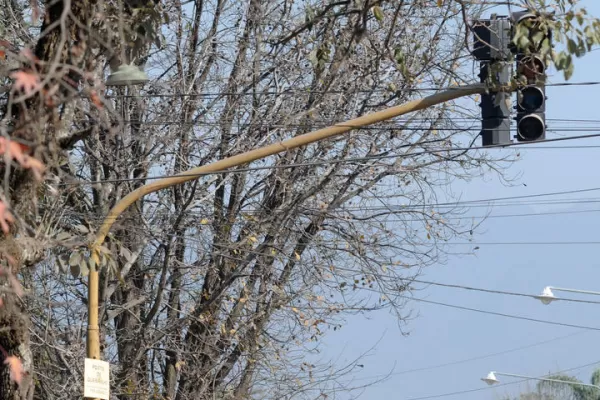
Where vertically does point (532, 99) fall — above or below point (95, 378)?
above

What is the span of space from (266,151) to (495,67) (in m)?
2.39

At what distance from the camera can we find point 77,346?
1703 centimetres

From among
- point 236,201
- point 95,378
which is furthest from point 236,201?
point 95,378

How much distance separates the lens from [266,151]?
1107 cm

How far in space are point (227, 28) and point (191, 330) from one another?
514 centimetres

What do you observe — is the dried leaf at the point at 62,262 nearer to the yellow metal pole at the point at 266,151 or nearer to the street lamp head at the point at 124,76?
the yellow metal pole at the point at 266,151

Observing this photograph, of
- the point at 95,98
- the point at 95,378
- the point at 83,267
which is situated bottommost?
the point at 95,98

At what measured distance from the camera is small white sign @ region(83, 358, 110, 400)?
11789 mm

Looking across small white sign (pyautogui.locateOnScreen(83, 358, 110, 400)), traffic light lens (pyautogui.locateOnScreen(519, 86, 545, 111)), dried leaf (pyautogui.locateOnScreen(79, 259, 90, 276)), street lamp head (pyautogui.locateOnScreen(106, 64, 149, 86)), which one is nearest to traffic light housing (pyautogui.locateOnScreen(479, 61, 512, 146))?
traffic light lens (pyautogui.locateOnScreen(519, 86, 545, 111))

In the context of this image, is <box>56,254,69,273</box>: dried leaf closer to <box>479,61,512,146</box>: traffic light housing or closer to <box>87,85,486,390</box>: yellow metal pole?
<box>87,85,486,390</box>: yellow metal pole

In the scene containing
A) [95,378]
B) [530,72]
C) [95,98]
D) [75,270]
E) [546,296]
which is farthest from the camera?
[546,296]

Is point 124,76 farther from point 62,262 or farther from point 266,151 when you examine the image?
point 266,151

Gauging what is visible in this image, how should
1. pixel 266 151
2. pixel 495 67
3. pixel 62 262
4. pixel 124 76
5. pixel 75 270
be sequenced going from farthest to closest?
pixel 266 151
pixel 495 67
pixel 62 262
pixel 124 76
pixel 75 270

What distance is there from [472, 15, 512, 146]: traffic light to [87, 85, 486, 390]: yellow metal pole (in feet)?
0.66
